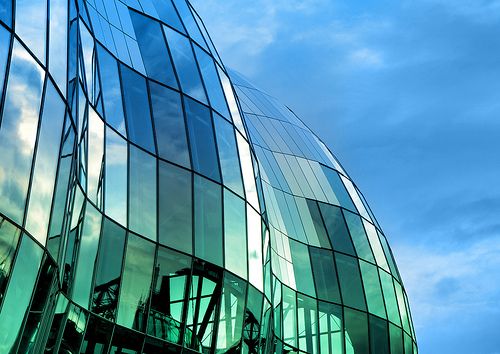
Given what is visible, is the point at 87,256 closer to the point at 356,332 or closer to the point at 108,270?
the point at 108,270

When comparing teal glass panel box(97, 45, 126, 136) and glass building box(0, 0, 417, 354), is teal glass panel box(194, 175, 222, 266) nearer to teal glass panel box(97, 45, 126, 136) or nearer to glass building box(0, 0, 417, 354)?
glass building box(0, 0, 417, 354)

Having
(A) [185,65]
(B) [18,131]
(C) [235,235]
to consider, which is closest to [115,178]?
(C) [235,235]

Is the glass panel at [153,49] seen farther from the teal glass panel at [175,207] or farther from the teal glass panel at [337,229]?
the teal glass panel at [337,229]

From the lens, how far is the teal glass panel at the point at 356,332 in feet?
98.5

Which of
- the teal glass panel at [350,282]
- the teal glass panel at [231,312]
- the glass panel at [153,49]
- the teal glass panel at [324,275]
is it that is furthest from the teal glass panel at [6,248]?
the teal glass panel at [350,282]

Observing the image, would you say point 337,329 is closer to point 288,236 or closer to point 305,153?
point 288,236

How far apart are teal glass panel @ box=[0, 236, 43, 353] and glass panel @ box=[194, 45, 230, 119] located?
11921 mm

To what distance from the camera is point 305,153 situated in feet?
116

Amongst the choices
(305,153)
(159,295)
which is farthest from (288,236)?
(159,295)

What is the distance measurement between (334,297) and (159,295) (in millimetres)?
12033

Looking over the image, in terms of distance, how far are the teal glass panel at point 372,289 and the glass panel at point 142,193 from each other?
13.6 m

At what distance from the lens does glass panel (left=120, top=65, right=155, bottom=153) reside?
21.5 m

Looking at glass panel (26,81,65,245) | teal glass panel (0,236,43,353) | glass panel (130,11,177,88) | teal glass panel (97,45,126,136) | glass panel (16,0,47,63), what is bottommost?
teal glass panel (0,236,43,353)

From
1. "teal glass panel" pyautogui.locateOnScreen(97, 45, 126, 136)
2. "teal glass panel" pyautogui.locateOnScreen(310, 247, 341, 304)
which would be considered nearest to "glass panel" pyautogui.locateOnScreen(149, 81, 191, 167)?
"teal glass panel" pyautogui.locateOnScreen(97, 45, 126, 136)
